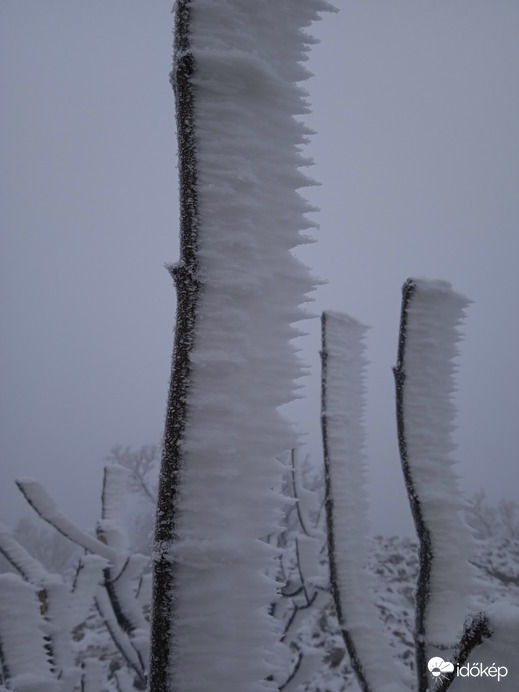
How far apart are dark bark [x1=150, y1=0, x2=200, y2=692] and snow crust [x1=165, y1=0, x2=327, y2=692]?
0.05ft

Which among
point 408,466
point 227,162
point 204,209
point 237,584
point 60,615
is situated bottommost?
point 60,615

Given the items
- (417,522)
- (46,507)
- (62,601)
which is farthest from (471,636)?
(62,601)

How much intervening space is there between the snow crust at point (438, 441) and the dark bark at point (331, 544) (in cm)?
37

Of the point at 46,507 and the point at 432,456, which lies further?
the point at 46,507

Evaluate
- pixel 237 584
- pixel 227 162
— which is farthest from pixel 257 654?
pixel 227 162

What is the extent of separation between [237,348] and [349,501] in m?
1.30

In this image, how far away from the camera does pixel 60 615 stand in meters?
2.24

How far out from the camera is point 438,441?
151 centimetres

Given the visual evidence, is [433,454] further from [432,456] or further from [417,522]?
[417,522]

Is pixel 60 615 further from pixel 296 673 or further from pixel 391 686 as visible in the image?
pixel 391 686

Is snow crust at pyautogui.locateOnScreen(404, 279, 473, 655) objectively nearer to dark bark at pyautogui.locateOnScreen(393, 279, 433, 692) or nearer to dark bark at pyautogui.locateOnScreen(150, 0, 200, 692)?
dark bark at pyautogui.locateOnScreen(393, 279, 433, 692)

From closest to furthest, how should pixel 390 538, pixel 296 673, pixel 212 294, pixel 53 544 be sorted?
pixel 212 294, pixel 296 673, pixel 390 538, pixel 53 544

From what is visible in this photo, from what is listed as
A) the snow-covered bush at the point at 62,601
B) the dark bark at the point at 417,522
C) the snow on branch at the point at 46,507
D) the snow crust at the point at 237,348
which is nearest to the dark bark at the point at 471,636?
the snow crust at the point at 237,348

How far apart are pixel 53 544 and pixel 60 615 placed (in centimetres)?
2296
